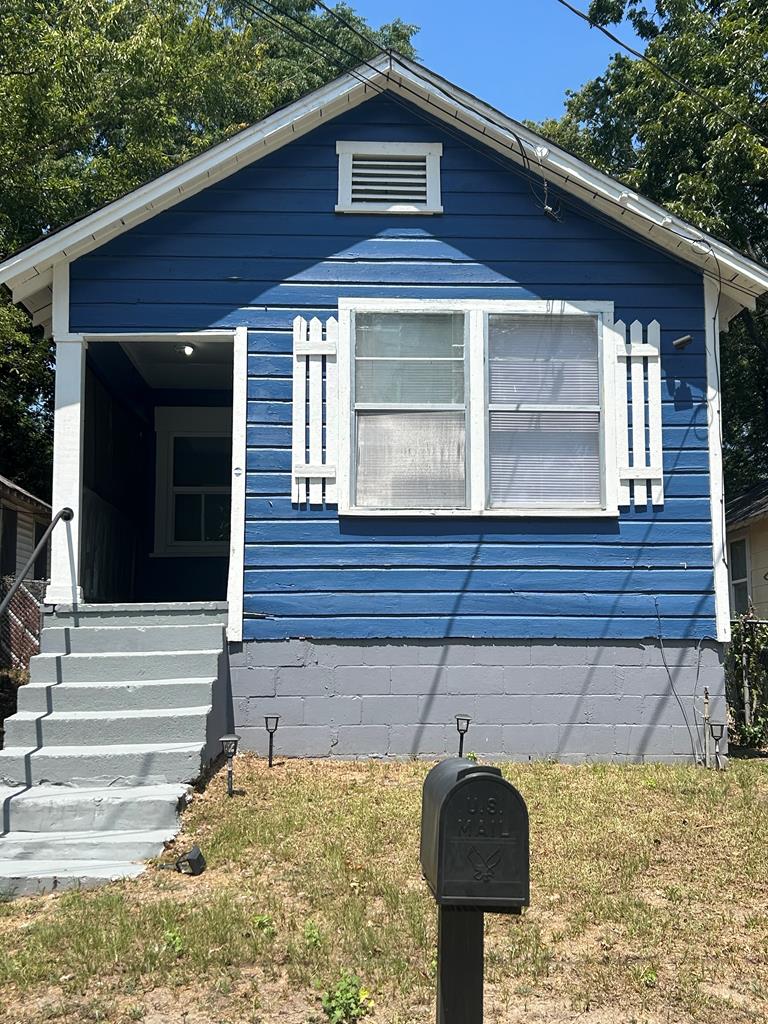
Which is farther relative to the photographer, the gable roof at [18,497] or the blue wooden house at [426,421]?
the gable roof at [18,497]

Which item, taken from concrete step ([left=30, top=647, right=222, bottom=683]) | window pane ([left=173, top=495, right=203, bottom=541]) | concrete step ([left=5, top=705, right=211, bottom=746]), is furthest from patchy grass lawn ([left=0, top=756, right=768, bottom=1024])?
window pane ([left=173, top=495, right=203, bottom=541])

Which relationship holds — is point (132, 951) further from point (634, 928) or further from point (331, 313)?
point (331, 313)

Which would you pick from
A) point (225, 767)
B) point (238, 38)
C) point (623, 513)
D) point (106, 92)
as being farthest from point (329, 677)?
point (238, 38)

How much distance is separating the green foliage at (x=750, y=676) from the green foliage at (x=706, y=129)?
8.36 m

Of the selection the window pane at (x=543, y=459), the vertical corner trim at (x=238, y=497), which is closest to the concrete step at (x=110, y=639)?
the vertical corner trim at (x=238, y=497)

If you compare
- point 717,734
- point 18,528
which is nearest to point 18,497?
point 18,528

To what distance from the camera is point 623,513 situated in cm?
835

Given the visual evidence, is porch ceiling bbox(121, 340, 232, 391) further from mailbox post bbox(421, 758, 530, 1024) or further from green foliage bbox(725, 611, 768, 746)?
mailbox post bbox(421, 758, 530, 1024)

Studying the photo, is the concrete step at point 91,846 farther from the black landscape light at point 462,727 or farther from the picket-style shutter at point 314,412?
the picket-style shutter at point 314,412

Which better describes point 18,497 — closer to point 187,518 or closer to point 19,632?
point 19,632

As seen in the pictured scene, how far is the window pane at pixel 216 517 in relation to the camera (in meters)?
11.8

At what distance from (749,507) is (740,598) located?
2013 millimetres

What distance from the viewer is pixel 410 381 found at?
334 inches

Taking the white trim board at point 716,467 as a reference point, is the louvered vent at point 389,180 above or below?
above
